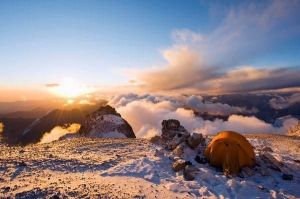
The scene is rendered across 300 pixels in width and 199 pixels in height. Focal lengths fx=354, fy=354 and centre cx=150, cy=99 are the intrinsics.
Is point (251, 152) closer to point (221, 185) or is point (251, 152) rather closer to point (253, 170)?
point (253, 170)

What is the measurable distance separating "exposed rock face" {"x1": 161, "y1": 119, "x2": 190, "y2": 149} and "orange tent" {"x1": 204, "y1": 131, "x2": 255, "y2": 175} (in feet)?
10.2

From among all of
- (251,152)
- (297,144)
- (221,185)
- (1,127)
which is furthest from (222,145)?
(1,127)

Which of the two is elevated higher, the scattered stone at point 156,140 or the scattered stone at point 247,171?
the scattered stone at point 156,140

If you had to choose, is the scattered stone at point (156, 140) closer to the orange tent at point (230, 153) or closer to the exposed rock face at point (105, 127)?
the orange tent at point (230, 153)

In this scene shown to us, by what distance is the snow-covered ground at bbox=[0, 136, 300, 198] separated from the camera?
637 inches

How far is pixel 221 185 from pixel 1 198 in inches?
408

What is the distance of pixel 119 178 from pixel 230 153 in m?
6.93

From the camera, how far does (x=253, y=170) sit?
67.1 feet

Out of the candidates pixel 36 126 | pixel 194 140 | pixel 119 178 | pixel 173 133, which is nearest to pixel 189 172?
pixel 119 178

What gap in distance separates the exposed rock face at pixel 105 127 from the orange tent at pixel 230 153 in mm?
19290

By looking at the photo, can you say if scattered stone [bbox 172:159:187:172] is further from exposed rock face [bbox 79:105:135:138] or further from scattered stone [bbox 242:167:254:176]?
exposed rock face [bbox 79:105:135:138]

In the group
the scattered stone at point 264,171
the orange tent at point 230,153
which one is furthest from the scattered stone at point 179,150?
Result: the scattered stone at point 264,171

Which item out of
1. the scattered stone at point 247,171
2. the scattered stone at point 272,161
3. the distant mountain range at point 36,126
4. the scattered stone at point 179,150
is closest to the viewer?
the scattered stone at point 247,171

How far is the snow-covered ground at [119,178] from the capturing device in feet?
53.1
